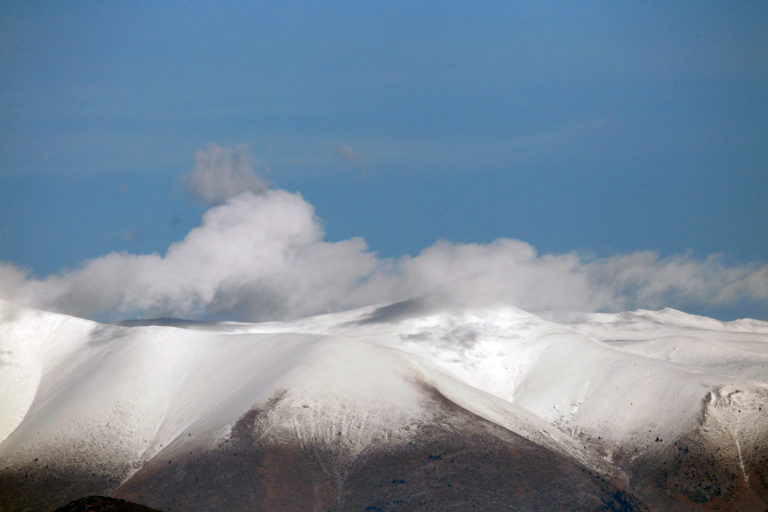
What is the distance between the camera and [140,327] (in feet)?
643

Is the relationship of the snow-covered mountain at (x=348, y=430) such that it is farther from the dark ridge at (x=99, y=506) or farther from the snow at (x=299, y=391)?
the dark ridge at (x=99, y=506)

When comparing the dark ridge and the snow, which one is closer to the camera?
the dark ridge

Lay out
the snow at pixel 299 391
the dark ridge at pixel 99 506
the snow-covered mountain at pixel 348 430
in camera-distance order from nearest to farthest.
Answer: the dark ridge at pixel 99 506 < the snow-covered mountain at pixel 348 430 < the snow at pixel 299 391

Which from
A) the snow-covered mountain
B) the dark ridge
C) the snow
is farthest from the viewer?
the snow

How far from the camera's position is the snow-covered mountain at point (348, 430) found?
13112cm

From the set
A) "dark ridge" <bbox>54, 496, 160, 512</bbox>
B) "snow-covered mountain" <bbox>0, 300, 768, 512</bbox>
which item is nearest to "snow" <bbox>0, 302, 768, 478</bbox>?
"snow-covered mountain" <bbox>0, 300, 768, 512</bbox>

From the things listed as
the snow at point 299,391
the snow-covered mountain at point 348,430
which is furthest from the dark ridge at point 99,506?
the snow at point 299,391

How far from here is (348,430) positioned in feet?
470

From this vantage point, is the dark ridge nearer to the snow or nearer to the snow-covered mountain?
the snow-covered mountain

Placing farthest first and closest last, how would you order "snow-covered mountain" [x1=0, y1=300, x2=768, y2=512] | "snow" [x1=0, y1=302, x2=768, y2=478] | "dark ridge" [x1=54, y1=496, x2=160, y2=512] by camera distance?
"snow" [x1=0, y1=302, x2=768, y2=478] → "snow-covered mountain" [x1=0, y1=300, x2=768, y2=512] → "dark ridge" [x1=54, y1=496, x2=160, y2=512]

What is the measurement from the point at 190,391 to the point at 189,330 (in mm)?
Result: 30478

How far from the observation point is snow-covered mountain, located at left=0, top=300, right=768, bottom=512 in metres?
131

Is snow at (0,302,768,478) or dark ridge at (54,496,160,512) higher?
snow at (0,302,768,478)

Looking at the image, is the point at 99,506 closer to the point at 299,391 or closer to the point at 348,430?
the point at 348,430
